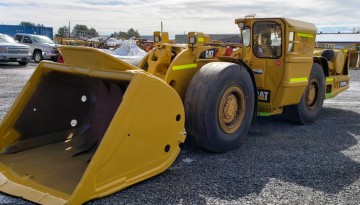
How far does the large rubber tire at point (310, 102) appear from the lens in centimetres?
695

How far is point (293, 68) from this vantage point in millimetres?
6164

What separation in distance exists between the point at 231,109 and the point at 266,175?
3.74 feet

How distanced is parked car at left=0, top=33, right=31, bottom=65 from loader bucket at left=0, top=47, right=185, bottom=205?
15228mm

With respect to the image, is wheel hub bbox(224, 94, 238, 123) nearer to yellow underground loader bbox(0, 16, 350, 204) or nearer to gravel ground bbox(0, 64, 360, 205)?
yellow underground loader bbox(0, 16, 350, 204)

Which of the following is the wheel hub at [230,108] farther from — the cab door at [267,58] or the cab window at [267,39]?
the cab window at [267,39]

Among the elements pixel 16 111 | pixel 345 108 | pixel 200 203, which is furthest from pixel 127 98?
pixel 345 108

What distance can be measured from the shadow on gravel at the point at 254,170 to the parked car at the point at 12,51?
15.4 metres

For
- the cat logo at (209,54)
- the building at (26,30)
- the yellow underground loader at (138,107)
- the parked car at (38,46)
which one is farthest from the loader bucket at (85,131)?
the building at (26,30)

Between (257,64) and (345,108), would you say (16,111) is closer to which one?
(257,64)

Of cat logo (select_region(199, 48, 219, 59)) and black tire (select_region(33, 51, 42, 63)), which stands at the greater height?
cat logo (select_region(199, 48, 219, 59))

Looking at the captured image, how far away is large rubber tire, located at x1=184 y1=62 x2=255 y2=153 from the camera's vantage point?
475cm

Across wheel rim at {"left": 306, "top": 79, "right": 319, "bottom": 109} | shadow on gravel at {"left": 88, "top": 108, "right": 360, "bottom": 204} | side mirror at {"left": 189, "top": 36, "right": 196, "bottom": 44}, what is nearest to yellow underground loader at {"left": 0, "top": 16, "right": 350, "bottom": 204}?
side mirror at {"left": 189, "top": 36, "right": 196, "bottom": 44}

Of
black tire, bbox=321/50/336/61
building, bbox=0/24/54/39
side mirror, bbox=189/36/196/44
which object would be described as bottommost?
black tire, bbox=321/50/336/61

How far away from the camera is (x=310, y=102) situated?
737 cm
